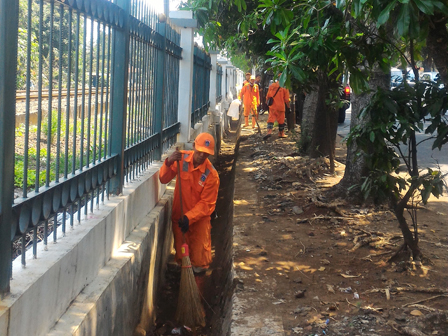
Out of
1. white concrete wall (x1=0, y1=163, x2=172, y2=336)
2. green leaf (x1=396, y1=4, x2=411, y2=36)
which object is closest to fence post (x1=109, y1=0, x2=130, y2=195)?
white concrete wall (x1=0, y1=163, x2=172, y2=336)

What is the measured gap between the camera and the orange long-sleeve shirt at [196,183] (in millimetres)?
5965

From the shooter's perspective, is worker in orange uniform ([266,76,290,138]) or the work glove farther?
worker in orange uniform ([266,76,290,138])

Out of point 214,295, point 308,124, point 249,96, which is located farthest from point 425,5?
point 249,96

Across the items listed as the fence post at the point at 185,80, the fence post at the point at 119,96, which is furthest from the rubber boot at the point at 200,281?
the fence post at the point at 185,80

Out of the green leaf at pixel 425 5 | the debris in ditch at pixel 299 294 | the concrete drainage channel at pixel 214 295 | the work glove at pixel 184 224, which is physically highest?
the green leaf at pixel 425 5

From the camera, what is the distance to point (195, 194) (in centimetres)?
611

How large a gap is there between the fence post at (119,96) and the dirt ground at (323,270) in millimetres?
1430

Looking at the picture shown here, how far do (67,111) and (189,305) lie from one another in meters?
2.67

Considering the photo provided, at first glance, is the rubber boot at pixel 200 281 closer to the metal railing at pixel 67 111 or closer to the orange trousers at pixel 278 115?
the metal railing at pixel 67 111

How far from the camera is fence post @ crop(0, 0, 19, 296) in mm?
2374

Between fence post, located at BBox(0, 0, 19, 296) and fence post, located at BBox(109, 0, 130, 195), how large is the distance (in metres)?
1.99

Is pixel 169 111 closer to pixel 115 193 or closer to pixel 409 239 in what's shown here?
pixel 115 193

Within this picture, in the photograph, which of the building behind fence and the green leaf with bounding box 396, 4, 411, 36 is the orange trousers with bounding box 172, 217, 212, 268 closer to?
the building behind fence

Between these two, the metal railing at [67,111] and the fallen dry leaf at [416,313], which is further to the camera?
the fallen dry leaf at [416,313]
